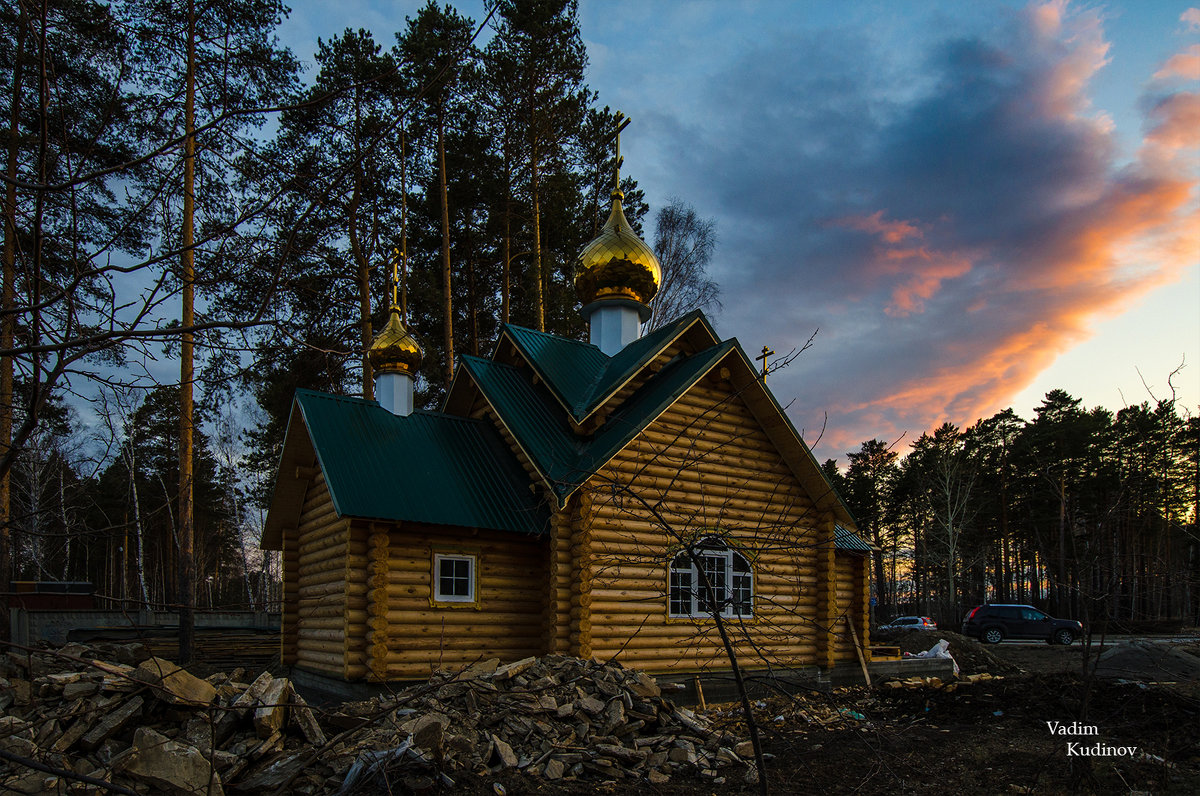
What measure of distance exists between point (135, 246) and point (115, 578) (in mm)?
48291

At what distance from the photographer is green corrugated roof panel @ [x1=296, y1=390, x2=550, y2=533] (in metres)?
10.6

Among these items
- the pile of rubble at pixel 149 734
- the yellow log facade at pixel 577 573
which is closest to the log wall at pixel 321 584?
the yellow log facade at pixel 577 573

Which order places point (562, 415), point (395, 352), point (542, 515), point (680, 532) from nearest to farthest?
point (542, 515), point (680, 532), point (562, 415), point (395, 352)

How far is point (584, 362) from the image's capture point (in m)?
13.9

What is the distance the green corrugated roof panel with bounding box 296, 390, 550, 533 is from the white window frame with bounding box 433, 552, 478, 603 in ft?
2.04

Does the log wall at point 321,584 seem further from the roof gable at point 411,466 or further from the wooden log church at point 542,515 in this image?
the roof gable at point 411,466

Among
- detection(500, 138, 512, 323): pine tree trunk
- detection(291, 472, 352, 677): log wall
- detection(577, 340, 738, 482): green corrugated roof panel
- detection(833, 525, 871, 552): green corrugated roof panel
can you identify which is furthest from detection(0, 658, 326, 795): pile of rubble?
detection(500, 138, 512, 323): pine tree trunk

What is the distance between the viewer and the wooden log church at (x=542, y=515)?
10.4 m

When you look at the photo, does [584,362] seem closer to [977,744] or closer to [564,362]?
A: [564,362]

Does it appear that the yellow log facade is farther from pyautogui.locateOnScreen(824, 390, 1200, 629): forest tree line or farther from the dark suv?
pyautogui.locateOnScreen(824, 390, 1200, 629): forest tree line

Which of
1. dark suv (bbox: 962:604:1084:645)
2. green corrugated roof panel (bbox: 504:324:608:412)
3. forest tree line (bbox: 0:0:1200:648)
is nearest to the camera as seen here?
forest tree line (bbox: 0:0:1200:648)

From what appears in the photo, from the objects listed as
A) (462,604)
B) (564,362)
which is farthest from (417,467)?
(564,362)

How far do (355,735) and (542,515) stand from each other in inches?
199

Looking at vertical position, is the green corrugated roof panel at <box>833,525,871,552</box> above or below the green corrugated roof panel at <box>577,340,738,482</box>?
below
